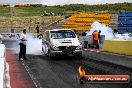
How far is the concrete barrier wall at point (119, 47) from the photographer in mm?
20609

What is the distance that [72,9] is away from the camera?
122 meters

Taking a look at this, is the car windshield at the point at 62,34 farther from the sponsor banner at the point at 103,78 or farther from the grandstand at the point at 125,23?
the grandstand at the point at 125,23

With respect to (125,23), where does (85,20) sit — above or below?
above

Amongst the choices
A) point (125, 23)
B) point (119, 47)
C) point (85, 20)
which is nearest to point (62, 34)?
point (119, 47)

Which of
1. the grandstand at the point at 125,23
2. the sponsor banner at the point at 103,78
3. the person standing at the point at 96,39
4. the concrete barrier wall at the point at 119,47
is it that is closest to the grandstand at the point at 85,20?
the grandstand at the point at 125,23

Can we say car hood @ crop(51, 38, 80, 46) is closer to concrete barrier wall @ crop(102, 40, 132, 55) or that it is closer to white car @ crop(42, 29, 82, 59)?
white car @ crop(42, 29, 82, 59)

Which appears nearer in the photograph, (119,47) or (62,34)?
(119,47)

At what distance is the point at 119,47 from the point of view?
22328 mm

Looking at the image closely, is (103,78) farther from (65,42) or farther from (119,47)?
(65,42)

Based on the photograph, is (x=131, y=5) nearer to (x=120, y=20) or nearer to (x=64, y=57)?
(x=120, y=20)

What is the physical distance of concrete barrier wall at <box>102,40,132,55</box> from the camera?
20.6m

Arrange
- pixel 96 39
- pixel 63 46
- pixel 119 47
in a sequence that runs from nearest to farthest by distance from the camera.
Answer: pixel 119 47 < pixel 63 46 < pixel 96 39

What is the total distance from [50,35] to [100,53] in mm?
3273

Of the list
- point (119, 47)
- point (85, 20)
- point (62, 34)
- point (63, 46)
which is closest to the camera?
point (119, 47)
